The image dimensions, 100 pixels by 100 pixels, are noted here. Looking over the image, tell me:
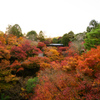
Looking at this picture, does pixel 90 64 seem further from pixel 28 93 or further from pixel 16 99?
pixel 16 99

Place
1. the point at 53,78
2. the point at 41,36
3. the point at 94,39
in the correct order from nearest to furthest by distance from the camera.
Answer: the point at 53,78, the point at 94,39, the point at 41,36

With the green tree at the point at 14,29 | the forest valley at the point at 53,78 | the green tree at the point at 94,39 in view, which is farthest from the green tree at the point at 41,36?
the green tree at the point at 94,39

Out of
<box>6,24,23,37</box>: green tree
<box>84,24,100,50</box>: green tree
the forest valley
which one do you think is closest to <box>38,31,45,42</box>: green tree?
<box>6,24,23,37</box>: green tree

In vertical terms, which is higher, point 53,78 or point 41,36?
point 41,36

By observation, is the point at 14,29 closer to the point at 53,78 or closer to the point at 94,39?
the point at 53,78

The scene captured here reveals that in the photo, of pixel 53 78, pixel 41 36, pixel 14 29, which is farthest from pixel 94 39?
pixel 41 36

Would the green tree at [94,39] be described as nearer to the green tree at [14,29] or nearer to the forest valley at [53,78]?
the forest valley at [53,78]

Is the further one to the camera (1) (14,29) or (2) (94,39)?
(1) (14,29)

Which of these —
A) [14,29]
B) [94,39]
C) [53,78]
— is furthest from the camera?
[14,29]

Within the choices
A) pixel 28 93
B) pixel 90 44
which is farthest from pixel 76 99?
pixel 90 44

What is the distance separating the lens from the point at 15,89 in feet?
25.5

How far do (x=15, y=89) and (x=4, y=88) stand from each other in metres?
1.00

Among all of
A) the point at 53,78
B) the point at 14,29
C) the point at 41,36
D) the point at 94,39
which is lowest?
the point at 53,78

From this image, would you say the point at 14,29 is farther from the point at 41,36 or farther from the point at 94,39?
the point at 94,39
